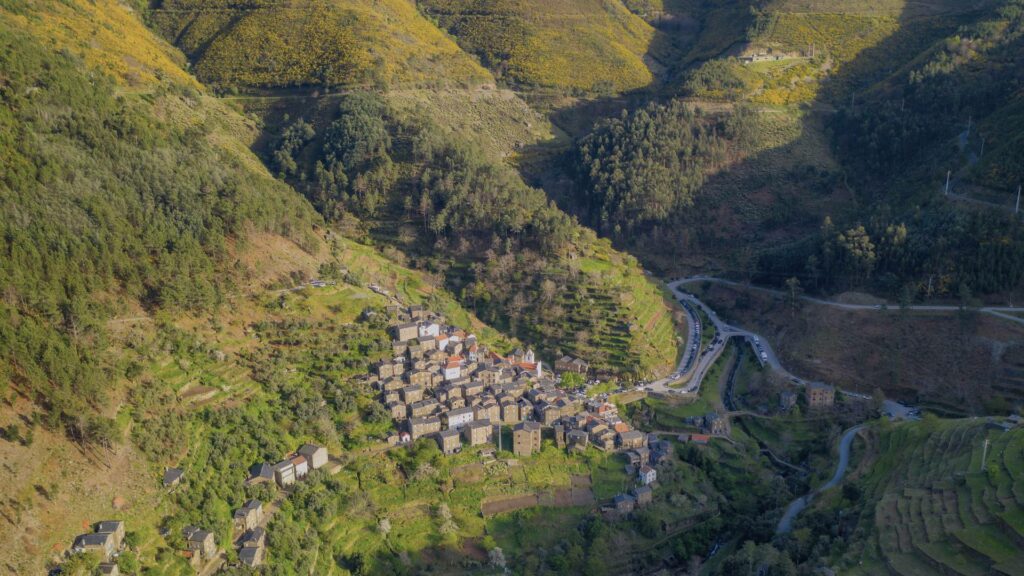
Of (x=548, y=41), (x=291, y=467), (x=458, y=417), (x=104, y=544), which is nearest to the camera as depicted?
(x=104, y=544)

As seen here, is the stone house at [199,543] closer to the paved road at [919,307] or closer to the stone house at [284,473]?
the stone house at [284,473]

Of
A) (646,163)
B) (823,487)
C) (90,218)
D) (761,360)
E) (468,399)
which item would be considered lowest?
(468,399)

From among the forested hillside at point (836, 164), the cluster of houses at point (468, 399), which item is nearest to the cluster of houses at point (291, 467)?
the cluster of houses at point (468, 399)

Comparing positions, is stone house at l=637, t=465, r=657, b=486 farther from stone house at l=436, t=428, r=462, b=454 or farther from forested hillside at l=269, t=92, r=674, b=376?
forested hillside at l=269, t=92, r=674, b=376

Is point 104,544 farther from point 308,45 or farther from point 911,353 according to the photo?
point 308,45

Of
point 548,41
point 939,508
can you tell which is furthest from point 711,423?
point 548,41

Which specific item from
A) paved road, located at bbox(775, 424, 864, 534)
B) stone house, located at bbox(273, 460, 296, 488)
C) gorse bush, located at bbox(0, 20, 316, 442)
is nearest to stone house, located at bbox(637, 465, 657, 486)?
paved road, located at bbox(775, 424, 864, 534)

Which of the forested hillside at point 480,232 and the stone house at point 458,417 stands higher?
the forested hillside at point 480,232
